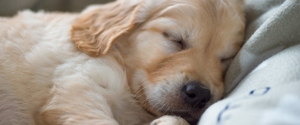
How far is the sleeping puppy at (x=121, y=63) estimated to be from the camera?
133cm

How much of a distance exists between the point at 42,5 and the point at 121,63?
1.44 metres

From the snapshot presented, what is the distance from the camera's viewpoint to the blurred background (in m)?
2.34

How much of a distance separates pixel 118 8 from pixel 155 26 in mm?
342

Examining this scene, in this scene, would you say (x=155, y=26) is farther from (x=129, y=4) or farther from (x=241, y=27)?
(x=241, y=27)

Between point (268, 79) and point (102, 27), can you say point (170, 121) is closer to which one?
point (268, 79)

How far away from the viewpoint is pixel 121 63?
1.63 meters

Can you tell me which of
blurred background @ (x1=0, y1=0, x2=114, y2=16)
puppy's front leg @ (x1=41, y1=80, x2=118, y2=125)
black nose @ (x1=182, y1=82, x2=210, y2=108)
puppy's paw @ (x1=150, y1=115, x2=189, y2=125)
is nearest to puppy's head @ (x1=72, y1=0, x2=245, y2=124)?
black nose @ (x1=182, y1=82, x2=210, y2=108)

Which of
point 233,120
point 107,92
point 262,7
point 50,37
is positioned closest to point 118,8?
point 50,37

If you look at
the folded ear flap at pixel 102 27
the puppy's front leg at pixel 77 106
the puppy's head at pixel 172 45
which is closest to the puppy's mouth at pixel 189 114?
the puppy's head at pixel 172 45

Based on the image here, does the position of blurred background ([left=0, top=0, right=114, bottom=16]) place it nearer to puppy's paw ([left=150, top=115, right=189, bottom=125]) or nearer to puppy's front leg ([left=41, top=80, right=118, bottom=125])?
puppy's front leg ([left=41, top=80, right=118, bottom=125])

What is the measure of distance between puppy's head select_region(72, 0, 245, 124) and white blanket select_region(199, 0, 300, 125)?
0.16 metres

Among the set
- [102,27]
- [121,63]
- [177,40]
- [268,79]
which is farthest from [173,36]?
[268,79]

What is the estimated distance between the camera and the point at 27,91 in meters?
1.35

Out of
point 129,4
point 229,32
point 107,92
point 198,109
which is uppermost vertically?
point 129,4
